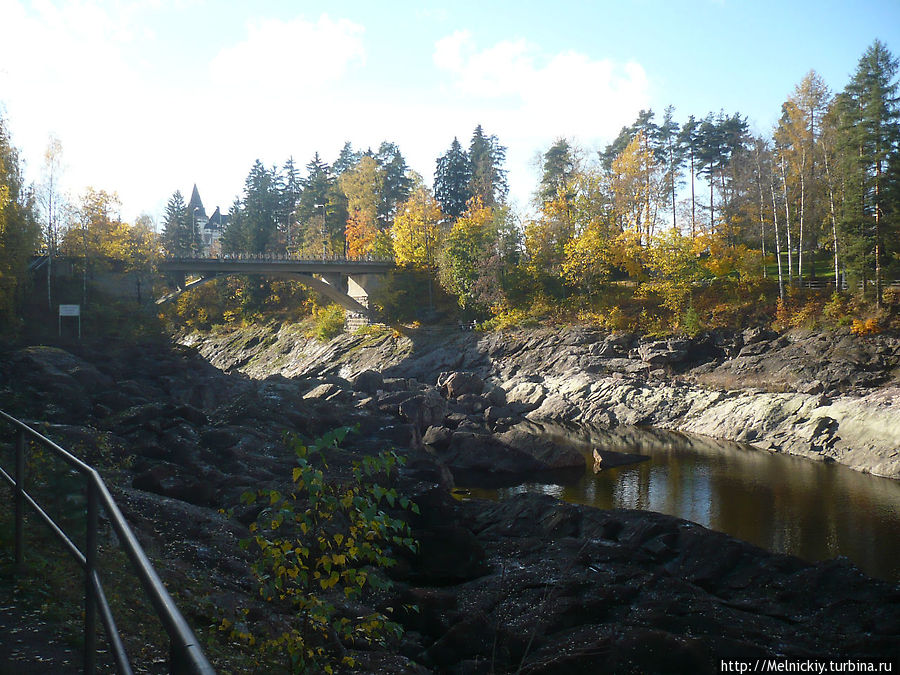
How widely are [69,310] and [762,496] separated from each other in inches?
1219

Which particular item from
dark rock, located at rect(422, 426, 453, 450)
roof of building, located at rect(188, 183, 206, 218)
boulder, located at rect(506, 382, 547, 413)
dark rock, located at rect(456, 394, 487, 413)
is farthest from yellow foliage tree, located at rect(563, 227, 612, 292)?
roof of building, located at rect(188, 183, 206, 218)

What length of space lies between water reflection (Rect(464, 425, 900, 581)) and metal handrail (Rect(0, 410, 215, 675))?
15560 millimetres

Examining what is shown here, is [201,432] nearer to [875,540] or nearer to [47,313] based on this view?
[875,540]

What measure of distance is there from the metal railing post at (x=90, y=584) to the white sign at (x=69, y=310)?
105ft

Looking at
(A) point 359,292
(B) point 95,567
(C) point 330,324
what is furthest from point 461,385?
(B) point 95,567

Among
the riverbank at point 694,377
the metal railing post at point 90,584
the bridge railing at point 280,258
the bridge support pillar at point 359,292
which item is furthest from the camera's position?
the bridge support pillar at point 359,292

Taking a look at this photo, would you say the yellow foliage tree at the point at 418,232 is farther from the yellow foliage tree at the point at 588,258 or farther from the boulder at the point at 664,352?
the boulder at the point at 664,352

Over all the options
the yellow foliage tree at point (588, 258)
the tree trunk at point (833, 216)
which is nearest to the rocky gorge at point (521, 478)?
the tree trunk at point (833, 216)

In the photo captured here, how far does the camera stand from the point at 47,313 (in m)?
33.2

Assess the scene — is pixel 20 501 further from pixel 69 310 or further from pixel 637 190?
pixel 637 190

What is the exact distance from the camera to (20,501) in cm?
511

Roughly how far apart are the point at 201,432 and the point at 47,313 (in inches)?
819

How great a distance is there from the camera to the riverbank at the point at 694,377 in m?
25.5

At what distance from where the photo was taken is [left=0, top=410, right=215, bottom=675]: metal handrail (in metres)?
1.76
